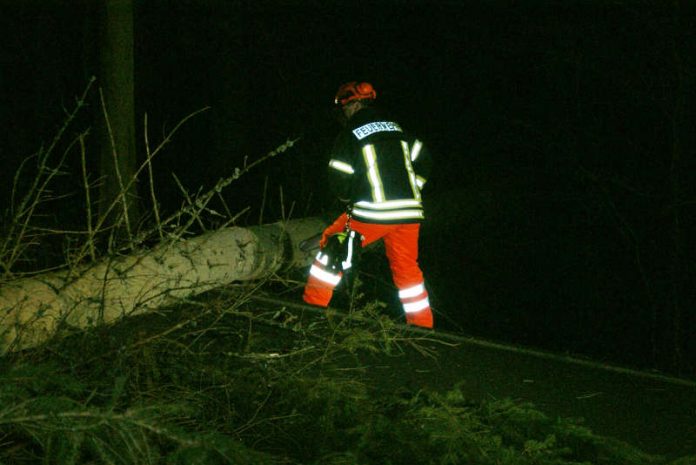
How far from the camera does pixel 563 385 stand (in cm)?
432

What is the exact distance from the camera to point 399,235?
212 inches

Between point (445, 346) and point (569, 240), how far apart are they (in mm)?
6802

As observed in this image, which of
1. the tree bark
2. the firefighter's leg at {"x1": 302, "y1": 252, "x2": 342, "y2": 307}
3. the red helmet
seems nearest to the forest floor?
the firefighter's leg at {"x1": 302, "y1": 252, "x2": 342, "y2": 307}

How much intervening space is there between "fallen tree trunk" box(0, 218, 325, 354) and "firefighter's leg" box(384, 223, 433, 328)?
40.8 inches

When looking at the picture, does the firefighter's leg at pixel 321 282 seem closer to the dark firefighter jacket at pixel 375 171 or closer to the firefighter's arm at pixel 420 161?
the dark firefighter jacket at pixel 375 171

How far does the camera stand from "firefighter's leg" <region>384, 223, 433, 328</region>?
5.36 meters

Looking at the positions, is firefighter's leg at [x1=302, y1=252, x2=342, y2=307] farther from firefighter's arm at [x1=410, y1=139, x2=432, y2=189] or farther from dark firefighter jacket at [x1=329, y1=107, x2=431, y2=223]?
firefighter's arm at [x1=410, y1=139, x2=432, y2=189]

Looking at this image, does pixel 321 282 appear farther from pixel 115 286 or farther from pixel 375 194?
pixel 115 286

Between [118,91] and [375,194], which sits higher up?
[118,91]

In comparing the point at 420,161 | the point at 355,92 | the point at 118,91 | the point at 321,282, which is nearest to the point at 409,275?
the point at 321,282

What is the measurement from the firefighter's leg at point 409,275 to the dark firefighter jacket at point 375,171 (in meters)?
0.13

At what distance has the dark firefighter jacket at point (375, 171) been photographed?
17.2 feet

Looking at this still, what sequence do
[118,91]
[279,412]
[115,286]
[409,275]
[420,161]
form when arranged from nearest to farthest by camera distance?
[279,412]
[115,286]
[409,275]
[420,161]
[118,91]

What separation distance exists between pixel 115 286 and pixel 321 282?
1729 millimetres
